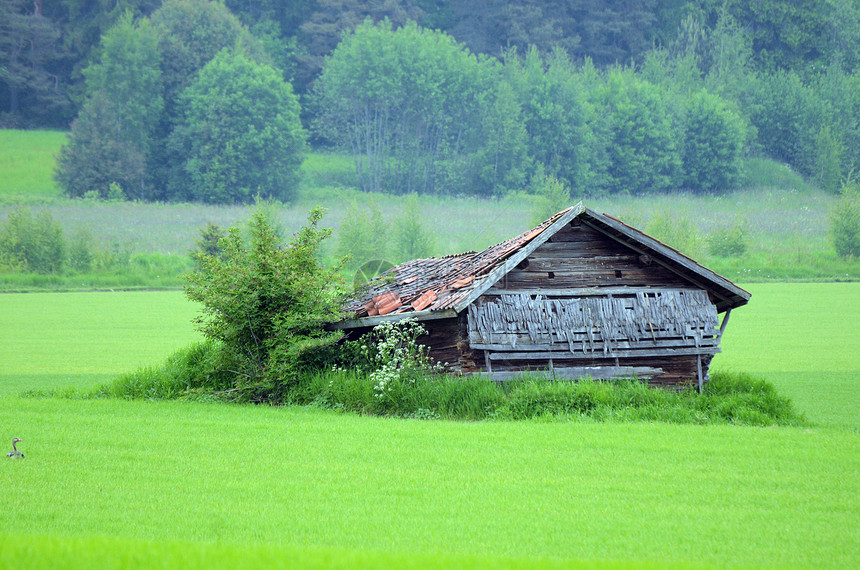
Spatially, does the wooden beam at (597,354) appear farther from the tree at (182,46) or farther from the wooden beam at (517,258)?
the tree at (182,46)

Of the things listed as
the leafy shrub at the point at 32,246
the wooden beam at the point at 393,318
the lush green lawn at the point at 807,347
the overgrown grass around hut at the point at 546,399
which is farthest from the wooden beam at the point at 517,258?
the leafy shrub at the point at 32,246

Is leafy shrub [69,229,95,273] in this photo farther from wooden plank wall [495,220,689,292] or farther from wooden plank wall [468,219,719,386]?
wooden plank wall [468,219,719,386]

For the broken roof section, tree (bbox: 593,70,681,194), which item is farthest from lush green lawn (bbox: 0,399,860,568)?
tree (bbox: 593,70,681,194)

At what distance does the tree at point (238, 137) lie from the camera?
8419cm

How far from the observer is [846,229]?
57.5 m

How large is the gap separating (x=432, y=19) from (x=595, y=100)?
88.7 feet

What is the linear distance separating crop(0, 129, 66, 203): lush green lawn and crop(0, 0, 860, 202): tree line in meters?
2.90

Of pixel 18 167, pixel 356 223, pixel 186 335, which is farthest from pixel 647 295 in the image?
pixel 18 167

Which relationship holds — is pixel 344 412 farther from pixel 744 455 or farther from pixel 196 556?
pixel 196 556

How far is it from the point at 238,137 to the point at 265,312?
70.8m

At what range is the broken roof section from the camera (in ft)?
54.6

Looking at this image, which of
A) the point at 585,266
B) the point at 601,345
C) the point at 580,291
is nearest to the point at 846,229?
the point at 585,266

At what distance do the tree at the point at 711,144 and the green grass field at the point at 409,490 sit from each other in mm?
81697

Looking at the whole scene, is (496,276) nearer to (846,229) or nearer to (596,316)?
(596,316)
